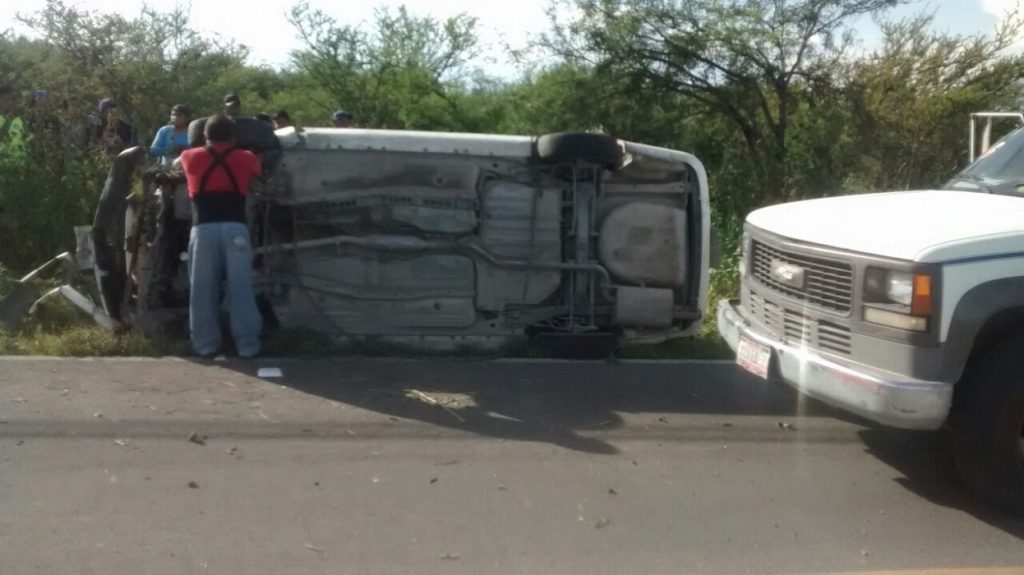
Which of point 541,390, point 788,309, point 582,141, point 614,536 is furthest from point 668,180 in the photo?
point 614,536

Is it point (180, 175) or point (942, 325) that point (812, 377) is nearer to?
point (942, 325)

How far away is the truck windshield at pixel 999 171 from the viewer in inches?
274

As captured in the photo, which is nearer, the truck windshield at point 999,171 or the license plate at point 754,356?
the license plate at point 754,356

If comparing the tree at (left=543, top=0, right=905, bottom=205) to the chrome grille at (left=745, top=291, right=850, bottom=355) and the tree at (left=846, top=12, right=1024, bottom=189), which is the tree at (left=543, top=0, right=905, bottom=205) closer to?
the tree at (left=846, top=12, right=1024, bottom=189)

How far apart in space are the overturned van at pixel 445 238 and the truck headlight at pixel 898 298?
3.07 m

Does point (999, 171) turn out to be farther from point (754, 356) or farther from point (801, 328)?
point (754, 356)

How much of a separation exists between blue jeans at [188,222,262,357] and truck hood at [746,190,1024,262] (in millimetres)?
3383

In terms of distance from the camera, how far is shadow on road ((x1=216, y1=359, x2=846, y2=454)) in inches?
287

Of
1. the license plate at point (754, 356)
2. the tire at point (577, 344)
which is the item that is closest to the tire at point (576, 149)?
the tire at point (577, 344)

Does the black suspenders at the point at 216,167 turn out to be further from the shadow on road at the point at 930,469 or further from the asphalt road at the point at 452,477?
the shadow on road at the point at 930,469

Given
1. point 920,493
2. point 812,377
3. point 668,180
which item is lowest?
point 920,493

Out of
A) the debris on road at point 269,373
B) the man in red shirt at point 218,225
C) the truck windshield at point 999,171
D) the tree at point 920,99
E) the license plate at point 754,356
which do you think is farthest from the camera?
the tree at point 920,99

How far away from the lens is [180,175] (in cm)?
866

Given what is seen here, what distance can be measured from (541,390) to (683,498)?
6.80 ft
